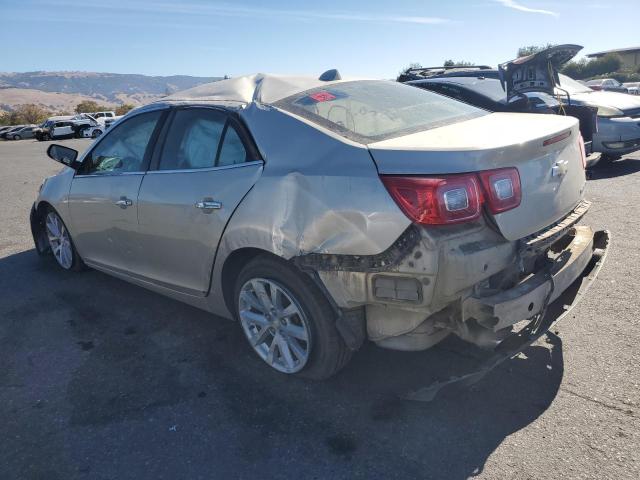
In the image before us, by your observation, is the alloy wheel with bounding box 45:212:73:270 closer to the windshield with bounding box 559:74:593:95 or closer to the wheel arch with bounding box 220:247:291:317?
the wheel arch with bounding box 220:247:291:317

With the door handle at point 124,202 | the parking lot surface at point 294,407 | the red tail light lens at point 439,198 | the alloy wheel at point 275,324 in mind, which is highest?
the red tail light lens at point 439,198

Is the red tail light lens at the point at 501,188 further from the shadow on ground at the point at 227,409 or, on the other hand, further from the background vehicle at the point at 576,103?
the background vehicle at the point at 576,103

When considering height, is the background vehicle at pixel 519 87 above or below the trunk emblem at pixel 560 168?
above

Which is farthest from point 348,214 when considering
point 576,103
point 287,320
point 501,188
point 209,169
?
point 576,103

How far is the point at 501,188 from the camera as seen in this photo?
2.38 meters

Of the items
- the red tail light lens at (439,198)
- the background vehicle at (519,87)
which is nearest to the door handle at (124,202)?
the red tail light lens at (439,198)


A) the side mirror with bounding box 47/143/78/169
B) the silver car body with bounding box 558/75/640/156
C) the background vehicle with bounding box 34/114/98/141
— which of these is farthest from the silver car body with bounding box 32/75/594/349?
the background vehicle with bounding box 34/114/98/141

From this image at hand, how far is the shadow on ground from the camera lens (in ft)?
7.87

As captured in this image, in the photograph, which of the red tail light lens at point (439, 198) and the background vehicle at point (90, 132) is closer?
the red tail light lens at point (439, 198)

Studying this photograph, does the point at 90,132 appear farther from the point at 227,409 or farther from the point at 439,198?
the point at 439,198

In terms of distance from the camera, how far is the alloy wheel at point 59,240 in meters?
4.83

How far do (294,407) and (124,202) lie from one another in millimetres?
1948

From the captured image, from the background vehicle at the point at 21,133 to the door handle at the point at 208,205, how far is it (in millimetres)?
48172

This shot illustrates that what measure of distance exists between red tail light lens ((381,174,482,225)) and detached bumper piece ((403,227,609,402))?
418 millimetres
